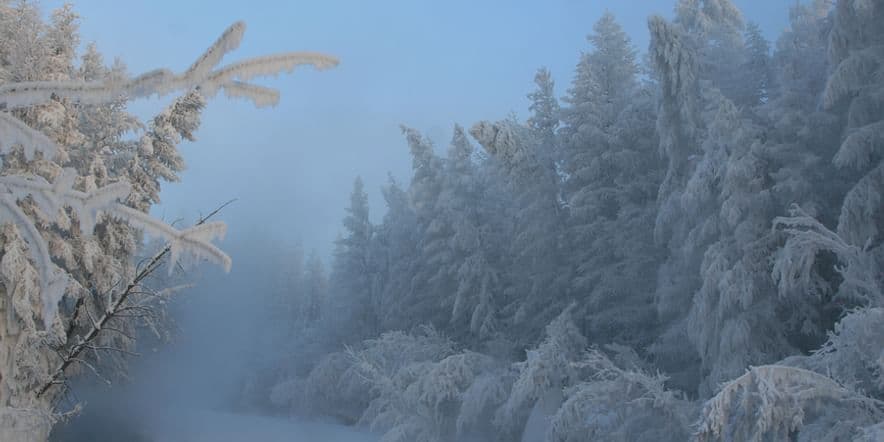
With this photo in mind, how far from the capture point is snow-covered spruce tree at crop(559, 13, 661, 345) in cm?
2141

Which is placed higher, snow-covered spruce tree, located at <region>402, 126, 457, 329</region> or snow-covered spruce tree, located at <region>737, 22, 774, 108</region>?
snow-covered spruce tree, located at <region>737, 22, 774, 108</region>

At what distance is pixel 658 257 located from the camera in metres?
21.5

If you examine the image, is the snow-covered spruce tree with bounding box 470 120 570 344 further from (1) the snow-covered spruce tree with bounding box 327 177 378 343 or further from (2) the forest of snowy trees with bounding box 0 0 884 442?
(1) the snow-covered spruce tree with bounding box 327 177 378 343

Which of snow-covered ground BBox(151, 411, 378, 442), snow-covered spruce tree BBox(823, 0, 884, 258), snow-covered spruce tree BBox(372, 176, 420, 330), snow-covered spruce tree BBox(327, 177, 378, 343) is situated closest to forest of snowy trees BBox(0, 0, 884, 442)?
snow-covered spruce tree BBox(823, 0, 884, 258)

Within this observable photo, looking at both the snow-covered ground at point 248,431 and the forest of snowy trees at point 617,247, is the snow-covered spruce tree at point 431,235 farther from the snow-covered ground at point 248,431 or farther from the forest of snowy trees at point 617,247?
the snow-covered ground at point 248,431

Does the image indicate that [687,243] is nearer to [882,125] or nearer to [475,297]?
[882,125]

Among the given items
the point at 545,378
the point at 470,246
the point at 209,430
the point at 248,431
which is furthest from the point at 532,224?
the point at 209,430

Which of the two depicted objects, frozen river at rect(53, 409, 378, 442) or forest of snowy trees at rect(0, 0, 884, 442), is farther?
frozen river at rect(53, 409, 378, 442)

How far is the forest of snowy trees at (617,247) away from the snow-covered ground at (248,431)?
2.76 meters

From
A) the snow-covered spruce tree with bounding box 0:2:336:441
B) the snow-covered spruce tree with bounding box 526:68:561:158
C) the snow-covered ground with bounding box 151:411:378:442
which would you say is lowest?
the snow-covered ground with bounding box 151:411:378:442

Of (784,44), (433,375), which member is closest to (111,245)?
(433,375)

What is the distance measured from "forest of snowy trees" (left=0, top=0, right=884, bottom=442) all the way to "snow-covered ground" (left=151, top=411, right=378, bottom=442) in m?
2.76

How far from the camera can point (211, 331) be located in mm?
51469

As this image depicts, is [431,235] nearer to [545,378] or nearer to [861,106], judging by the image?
[545,378]
